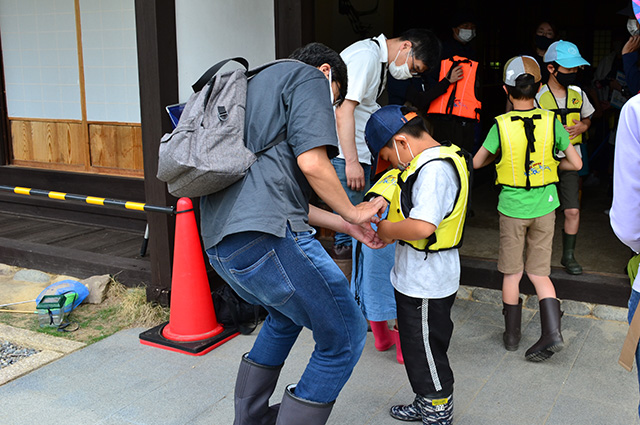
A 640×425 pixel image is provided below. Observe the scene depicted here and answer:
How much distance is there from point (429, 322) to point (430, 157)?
74 cm

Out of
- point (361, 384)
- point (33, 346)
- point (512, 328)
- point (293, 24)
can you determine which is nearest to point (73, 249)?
point (33, 346)

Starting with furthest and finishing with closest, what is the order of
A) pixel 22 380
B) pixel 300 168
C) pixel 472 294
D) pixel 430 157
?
pixel 472 294, pixel 22 380, pixel 430 157, pixel 300 168

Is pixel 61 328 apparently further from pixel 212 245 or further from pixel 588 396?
pixel 588 396

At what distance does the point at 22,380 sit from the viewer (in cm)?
358

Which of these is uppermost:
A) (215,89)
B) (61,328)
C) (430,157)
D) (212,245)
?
(215,89)

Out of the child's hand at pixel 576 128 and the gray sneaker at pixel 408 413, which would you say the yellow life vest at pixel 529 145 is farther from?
the gray sneaker at pixel 408 413

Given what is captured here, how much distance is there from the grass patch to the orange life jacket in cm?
254

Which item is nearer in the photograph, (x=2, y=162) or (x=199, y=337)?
(x=199, y=337)

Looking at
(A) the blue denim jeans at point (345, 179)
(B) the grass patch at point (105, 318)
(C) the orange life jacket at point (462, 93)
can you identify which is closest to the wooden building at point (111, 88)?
(B) the grass patch at point (105, 318)

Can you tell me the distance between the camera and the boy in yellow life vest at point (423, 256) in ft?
9.30

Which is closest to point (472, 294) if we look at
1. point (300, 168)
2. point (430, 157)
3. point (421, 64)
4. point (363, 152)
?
point (363, 152)

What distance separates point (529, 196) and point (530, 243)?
31cm

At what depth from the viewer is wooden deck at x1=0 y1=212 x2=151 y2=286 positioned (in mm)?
5066

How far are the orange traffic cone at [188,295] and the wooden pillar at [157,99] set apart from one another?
17.6 inches
